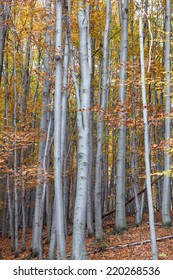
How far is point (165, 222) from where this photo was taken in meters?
10.2

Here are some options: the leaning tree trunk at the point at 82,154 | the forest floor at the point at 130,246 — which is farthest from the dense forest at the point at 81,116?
the forest floor at the point at 130,246

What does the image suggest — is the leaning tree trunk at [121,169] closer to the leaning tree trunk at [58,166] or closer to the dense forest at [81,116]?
the dense forest at [81,116]

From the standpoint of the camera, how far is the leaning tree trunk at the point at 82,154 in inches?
227

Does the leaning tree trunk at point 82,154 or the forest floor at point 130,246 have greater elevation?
the leaning tree trunk at point 82,154

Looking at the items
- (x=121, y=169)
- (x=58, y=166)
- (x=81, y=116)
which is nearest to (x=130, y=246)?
(x=121, y=169)

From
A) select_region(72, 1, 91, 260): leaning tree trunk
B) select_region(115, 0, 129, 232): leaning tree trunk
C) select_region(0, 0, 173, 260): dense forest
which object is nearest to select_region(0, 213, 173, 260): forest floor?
select_region(0, 0, 173, 260): dense forest

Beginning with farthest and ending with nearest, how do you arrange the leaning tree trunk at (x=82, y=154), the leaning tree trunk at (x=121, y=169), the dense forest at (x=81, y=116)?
the leaning tree trunk at (x=121, y=169)
the dense forest at (x=81, y=116)
the leaning tree trunk at (x=82, y=154)

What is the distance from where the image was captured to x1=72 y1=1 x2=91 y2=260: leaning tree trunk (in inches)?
227

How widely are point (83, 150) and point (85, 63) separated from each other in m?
1.72

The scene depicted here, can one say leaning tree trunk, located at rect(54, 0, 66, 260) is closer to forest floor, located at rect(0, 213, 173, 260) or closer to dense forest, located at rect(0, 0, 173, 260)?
dense forest, located at rect(0, 0, 173, 260)

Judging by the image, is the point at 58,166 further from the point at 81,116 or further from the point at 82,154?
the point at 81,116
